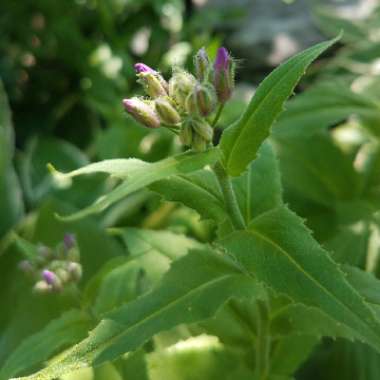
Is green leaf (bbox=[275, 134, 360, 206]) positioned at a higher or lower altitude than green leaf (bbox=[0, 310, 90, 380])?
lower

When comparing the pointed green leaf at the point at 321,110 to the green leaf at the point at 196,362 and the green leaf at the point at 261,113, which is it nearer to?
the green leaf at the point at 196,362

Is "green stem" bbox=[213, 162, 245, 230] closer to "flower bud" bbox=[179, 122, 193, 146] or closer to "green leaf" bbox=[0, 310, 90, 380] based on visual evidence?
"flower bud" bbox=[179, 122, 193, 146]

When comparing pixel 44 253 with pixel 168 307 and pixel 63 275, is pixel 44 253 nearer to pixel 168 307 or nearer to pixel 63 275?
pixel 63 275

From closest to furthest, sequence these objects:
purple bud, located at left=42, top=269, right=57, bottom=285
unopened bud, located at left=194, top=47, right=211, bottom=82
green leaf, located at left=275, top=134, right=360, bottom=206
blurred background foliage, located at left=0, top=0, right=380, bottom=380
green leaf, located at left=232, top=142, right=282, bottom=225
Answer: unopened bud, located at left=194, top=47, right=211, bottom=82 < green leaf, located at left=232, top=142, right=282, bottom=225 < purple bud, located at left=42, top=269, right=57, bottom=285 < blurred background foliage, located at left=0, top=0, right=380, bottom=380 < green leaf, located at left=275, top=134, right=360, bottom=206

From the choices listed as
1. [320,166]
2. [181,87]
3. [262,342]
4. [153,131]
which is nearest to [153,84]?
[181,87]

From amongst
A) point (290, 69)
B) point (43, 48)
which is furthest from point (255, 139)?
point (43, 48)

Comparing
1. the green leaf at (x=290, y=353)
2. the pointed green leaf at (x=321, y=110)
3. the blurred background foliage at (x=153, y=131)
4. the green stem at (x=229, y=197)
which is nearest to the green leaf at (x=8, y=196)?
the blurred background foliage at (x=153, y=131)

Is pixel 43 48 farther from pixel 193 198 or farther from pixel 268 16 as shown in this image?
pixel 193 198

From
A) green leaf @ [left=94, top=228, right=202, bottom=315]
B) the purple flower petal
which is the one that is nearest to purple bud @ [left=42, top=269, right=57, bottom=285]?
green leaf @ [left=94, top=228, right=202, bottom=315]
